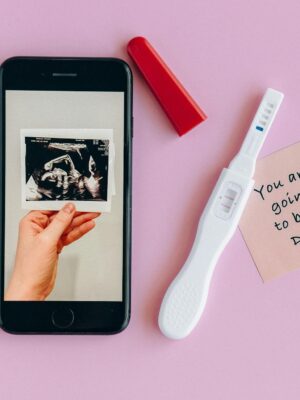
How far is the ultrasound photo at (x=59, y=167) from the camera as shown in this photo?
1.58 ft

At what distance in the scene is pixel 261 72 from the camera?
0.50 metres

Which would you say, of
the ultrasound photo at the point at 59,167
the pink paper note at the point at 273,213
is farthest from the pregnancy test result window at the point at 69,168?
the pink paper note at the point at 273,213

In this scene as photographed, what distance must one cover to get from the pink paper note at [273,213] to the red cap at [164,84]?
0.26 feet

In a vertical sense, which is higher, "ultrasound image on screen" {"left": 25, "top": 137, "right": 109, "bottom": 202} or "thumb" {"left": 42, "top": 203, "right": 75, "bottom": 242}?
"ultrasound image on screen" {"left": 25, "top": 137, "right": 109, "bottom": 202}

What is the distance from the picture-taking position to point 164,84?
0.49m

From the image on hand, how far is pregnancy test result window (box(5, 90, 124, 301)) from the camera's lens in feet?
1.58

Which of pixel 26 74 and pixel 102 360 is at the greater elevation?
pixel 26 74

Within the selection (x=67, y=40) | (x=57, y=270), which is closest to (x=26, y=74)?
(x=67, y=40)

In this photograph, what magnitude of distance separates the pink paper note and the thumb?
5.9 inches

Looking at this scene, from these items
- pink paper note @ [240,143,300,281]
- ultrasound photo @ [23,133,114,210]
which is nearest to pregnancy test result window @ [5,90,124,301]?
ultrasound photo @ [23,133,114,210]

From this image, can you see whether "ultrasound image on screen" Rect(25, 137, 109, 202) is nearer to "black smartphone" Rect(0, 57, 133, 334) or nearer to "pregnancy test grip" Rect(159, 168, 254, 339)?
"black smartphone" Rect(0, 57, 133, 334)

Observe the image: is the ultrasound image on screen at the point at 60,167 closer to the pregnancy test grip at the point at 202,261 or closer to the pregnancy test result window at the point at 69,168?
the pregnancy test result window at the point at 69,168

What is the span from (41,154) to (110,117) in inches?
2.6

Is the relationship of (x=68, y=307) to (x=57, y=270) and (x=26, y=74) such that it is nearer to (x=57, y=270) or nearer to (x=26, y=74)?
(x=57, y=270)
